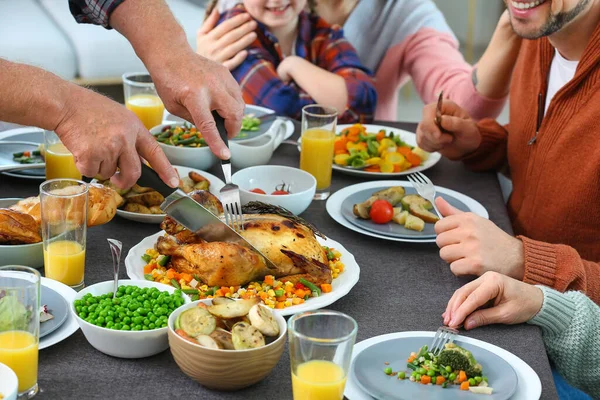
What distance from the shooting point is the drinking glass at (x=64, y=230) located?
1.43m

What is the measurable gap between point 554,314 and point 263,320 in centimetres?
60

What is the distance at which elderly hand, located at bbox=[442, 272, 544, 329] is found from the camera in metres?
1.43

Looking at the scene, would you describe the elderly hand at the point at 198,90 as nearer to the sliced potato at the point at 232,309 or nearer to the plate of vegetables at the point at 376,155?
the plate of vegetables at the point at 376,155

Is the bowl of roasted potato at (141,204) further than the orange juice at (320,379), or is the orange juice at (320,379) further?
the bowl of roasted potato at (141,204)

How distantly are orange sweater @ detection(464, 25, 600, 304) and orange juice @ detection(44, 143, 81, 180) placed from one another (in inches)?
44.1

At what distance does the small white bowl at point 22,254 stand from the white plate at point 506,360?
66cm

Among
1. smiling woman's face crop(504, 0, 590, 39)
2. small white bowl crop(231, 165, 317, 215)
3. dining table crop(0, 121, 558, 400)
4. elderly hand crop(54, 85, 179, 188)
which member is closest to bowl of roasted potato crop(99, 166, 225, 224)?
dining table crop(0, 121, 558, 400)

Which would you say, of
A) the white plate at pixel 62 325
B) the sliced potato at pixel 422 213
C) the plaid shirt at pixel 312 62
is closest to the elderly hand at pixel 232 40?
the plaid shirt at pixel 312 62

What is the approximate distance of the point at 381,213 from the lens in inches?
73.9

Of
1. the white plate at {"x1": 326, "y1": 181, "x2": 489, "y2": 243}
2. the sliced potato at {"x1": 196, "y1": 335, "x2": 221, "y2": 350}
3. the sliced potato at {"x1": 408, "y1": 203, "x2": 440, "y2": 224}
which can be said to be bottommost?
the white plate at {"x1": 326, "y1": 181, "x2": 489, "y2": 243}

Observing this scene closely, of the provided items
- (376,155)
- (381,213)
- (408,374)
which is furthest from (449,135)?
(408,374)

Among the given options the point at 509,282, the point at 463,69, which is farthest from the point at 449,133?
the point at 509,282

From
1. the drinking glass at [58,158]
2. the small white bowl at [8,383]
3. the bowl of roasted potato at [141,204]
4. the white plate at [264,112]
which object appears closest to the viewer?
the small white bowl at [8,383]

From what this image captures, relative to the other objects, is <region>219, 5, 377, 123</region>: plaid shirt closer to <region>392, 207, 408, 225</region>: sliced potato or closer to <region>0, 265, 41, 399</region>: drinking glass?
<region>392, 207, 408, 225</region>: sliced potato
